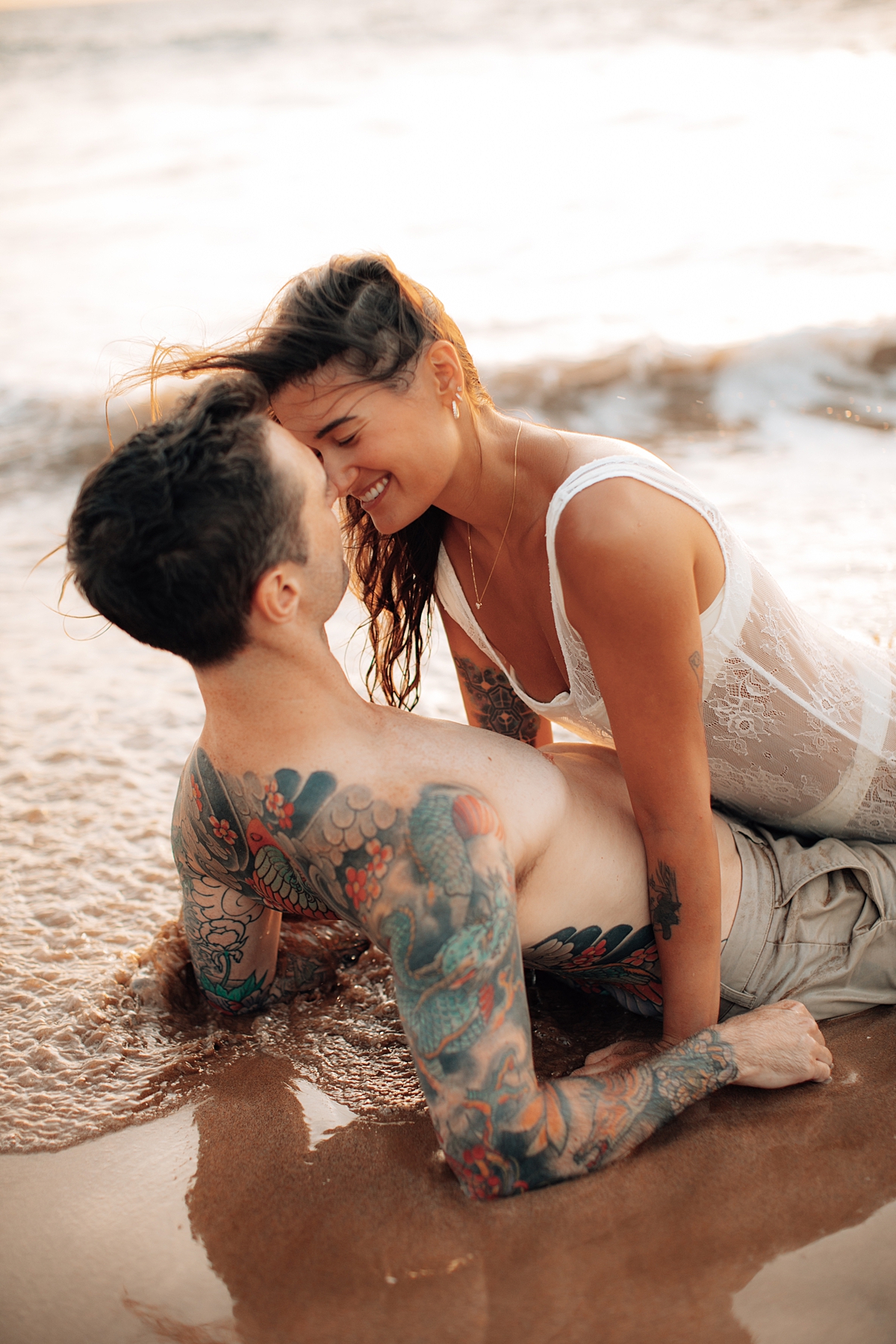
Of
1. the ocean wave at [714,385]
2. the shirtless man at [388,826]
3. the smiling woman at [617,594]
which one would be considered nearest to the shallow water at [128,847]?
the shirtless man at [388,826]

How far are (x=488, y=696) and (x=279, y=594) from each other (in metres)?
1.43

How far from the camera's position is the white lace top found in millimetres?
2520

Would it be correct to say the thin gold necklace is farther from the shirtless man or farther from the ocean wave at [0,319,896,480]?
the ocean wave at [0,319,896,480]

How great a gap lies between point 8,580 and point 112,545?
4536mm

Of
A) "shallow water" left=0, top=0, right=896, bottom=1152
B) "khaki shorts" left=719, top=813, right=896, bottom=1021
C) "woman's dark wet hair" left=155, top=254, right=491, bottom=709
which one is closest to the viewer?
"woman's dark wet hair" left=155, top=254, right=491, bottom=709

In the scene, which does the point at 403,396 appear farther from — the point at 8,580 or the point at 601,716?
the point at 8,580

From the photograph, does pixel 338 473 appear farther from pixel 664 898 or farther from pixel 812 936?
pixel 812 936

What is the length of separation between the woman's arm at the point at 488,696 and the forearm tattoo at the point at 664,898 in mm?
948

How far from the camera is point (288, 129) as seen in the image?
63.1 ft

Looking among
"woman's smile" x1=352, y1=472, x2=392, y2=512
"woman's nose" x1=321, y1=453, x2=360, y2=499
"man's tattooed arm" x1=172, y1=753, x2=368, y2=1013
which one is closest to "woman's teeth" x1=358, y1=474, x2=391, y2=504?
"woman's smile" x1=352, y1=472, x2=392, y2=512

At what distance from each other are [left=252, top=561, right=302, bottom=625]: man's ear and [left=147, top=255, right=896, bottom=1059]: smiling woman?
44cm

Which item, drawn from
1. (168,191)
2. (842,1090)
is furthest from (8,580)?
(168,191)

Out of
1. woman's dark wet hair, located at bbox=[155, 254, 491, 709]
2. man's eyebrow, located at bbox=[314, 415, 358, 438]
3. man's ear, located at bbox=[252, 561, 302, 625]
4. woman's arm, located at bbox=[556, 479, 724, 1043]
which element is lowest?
woman's arm, located at bbox=[556, 479, 724, 1043]

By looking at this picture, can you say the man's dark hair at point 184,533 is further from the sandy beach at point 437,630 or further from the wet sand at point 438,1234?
the wet sand at point 438,1234
